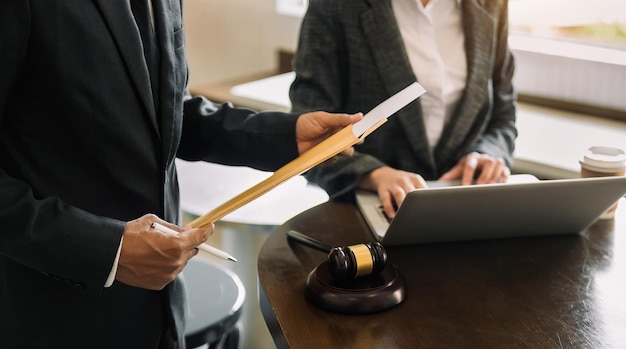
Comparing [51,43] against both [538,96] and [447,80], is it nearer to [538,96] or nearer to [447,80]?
[447,80]

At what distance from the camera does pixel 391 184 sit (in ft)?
4.68

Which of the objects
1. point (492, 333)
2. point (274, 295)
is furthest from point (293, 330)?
point (492, 333)

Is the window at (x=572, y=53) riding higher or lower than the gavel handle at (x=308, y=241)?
lower

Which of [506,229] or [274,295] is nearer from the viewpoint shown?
[274,295]

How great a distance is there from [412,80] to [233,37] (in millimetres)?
1813

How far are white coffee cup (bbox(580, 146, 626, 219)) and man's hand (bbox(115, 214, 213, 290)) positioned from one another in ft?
2.54

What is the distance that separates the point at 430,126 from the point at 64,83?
915 mm

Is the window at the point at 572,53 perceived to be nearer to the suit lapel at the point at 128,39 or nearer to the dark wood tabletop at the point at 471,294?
the dark wood tabletop at the point at 471,294

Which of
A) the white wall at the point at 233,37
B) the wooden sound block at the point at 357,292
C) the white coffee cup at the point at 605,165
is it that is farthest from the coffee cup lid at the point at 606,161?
the white wall at the point at 233,37

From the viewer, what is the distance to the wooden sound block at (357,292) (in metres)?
1.07

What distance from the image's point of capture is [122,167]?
1.08 m

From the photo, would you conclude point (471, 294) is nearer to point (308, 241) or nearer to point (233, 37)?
point (308, 241)

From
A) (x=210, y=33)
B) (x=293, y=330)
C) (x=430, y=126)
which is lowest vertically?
(x=210, y=33)

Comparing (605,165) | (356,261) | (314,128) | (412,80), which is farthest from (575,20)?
(356,261)
